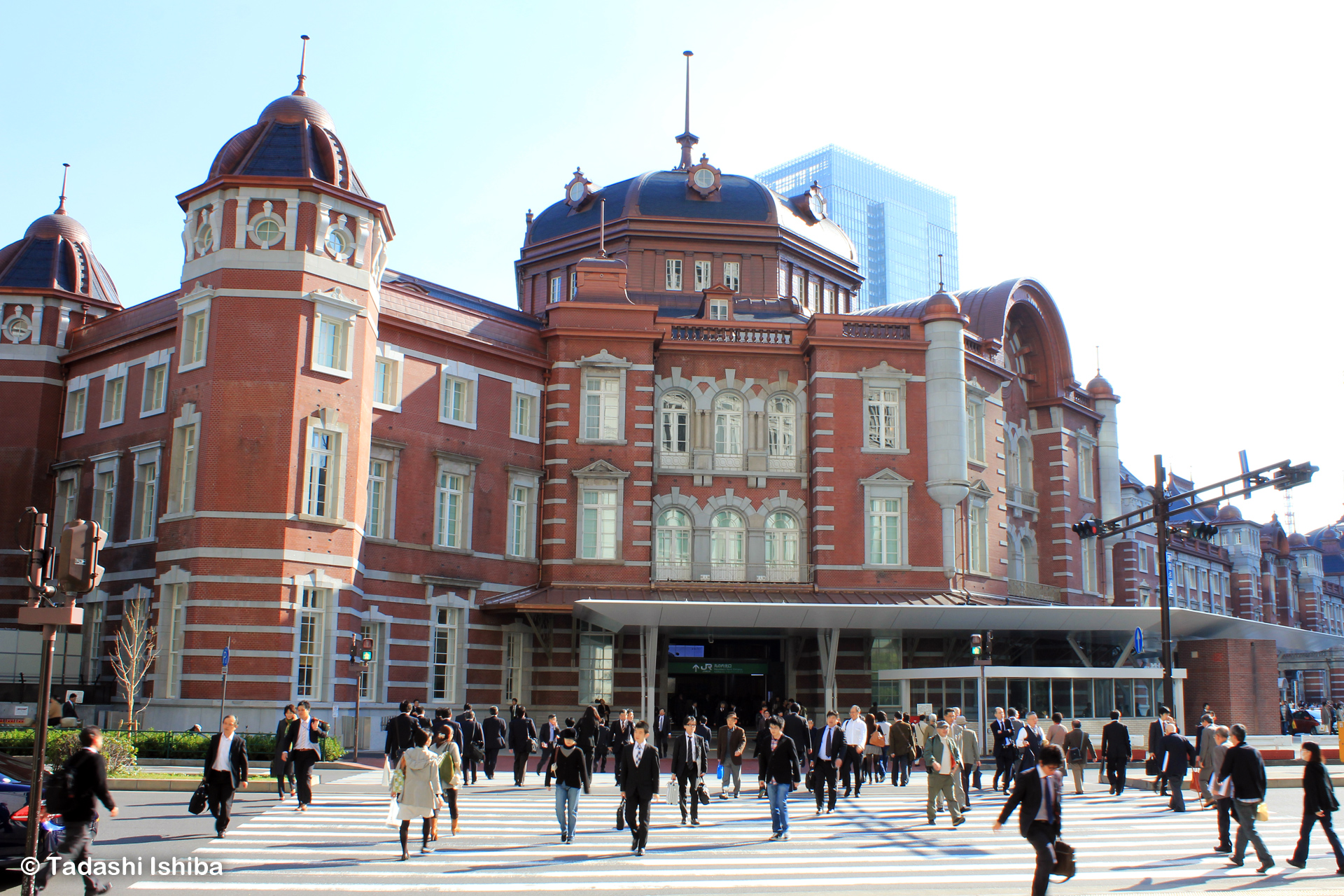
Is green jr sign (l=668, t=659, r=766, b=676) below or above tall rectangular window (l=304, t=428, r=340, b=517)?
below

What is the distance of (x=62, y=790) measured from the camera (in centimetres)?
1199

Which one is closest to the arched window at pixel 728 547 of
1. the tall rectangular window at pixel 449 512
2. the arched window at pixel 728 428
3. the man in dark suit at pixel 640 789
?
the arched window at pixel 728 428

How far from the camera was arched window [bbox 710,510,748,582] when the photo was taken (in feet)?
128

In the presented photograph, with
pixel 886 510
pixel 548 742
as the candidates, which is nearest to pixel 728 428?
pixel 886 510

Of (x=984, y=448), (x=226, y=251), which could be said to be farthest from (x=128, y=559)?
(x=984, y=448)

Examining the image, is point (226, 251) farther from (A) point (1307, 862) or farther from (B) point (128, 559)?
(A) point (1307, 862)

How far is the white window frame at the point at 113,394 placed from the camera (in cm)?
3794

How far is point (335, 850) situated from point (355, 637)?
16327mm

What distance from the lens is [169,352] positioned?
120 ft

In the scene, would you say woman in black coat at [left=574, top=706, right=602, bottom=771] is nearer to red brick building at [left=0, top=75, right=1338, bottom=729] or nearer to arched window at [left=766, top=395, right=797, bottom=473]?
red brick building at [left=0, top=75, right=1338, bottom=729]

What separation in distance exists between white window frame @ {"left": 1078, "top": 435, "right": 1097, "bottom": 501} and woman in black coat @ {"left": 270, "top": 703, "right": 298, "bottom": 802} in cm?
3476

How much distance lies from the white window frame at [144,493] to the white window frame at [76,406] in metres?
4.07

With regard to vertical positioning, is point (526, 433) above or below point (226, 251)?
below

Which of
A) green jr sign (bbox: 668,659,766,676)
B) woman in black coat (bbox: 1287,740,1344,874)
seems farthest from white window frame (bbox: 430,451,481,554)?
woman in black coat (bbox: 1287,740,1344,874)
